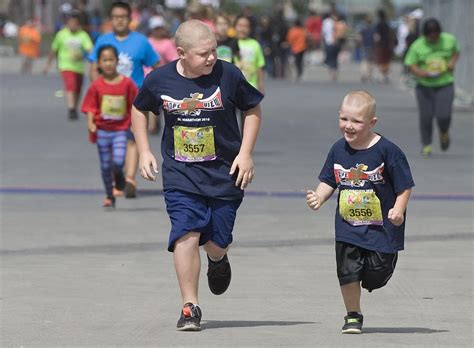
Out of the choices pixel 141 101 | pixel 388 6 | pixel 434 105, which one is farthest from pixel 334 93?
pixel 388 6

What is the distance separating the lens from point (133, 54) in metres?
14.0

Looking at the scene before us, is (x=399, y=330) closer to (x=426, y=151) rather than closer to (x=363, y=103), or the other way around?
(x=363, y=103)

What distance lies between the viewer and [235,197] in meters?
7.43

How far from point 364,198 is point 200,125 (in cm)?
93

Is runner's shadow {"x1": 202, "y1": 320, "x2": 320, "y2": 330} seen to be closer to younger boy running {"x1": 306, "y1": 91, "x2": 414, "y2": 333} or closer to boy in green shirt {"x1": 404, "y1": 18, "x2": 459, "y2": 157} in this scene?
younger boy running {"x1": 306, "y1": 91, "x2": 414, "y2": 333}

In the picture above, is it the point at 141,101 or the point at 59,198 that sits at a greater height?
the point at 141,101

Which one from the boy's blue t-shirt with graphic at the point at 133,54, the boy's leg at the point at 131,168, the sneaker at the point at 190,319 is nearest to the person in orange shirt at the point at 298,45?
the boy's blue t-shirt with graphic at the point at 133,54

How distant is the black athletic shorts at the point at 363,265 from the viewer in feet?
23.2

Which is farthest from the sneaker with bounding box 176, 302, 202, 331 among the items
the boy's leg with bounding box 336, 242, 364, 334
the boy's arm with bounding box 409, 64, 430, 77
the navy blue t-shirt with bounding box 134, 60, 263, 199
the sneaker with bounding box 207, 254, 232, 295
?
the boy's arm with bounding box 409, 64, 430, 77

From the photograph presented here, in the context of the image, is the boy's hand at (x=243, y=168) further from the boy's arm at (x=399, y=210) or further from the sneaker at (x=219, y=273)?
the boy's arm at (x=399, y=210)

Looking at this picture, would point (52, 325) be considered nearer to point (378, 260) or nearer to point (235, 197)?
point (235, 197)

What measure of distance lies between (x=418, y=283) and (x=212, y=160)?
208cm

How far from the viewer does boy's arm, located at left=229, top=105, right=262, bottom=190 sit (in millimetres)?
7289

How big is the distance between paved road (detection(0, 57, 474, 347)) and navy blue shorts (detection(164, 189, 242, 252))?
1.48ft
